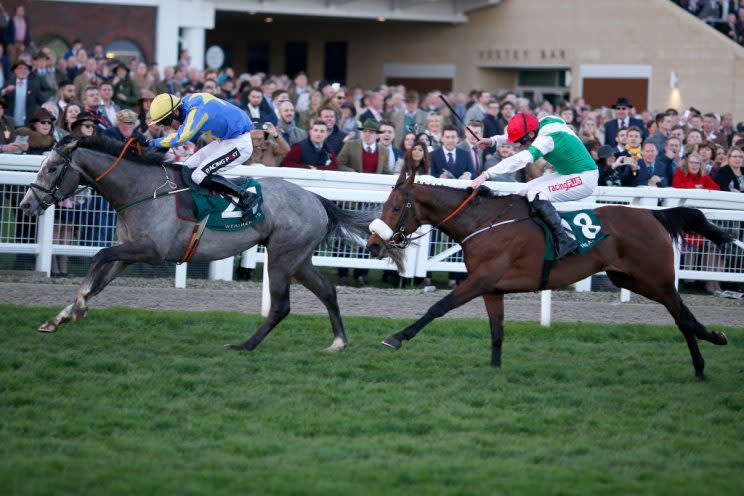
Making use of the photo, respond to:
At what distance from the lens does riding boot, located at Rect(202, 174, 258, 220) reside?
8.48 m

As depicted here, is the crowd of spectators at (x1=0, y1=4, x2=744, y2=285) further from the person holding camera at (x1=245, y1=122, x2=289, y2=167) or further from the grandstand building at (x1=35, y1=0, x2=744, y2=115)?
the grandstand building at (x1=35, y1=0, x2=744, y2=115)

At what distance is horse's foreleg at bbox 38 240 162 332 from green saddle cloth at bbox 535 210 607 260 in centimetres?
272

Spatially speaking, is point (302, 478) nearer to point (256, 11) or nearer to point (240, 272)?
point (240, 272)

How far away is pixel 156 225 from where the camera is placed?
8.32 meters

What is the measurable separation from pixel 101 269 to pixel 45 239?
9.16 feet

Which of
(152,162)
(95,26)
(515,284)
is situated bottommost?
(515,284)

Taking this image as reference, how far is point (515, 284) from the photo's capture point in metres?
8.20

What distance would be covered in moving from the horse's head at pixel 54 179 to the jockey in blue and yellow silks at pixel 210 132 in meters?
0.59

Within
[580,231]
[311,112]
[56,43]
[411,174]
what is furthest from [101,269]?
[56,43]

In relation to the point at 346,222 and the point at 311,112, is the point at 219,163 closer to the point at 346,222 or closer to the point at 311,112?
the point at 346,222

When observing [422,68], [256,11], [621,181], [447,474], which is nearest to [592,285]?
[621,181]

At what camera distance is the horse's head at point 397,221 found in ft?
26.5

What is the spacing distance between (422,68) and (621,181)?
16.7 metres

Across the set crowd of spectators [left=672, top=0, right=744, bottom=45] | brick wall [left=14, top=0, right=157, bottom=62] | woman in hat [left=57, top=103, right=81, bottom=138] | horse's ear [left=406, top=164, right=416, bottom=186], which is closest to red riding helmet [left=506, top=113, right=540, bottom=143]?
horse's ear [left=406, top=164, right=416, bottom=186]
